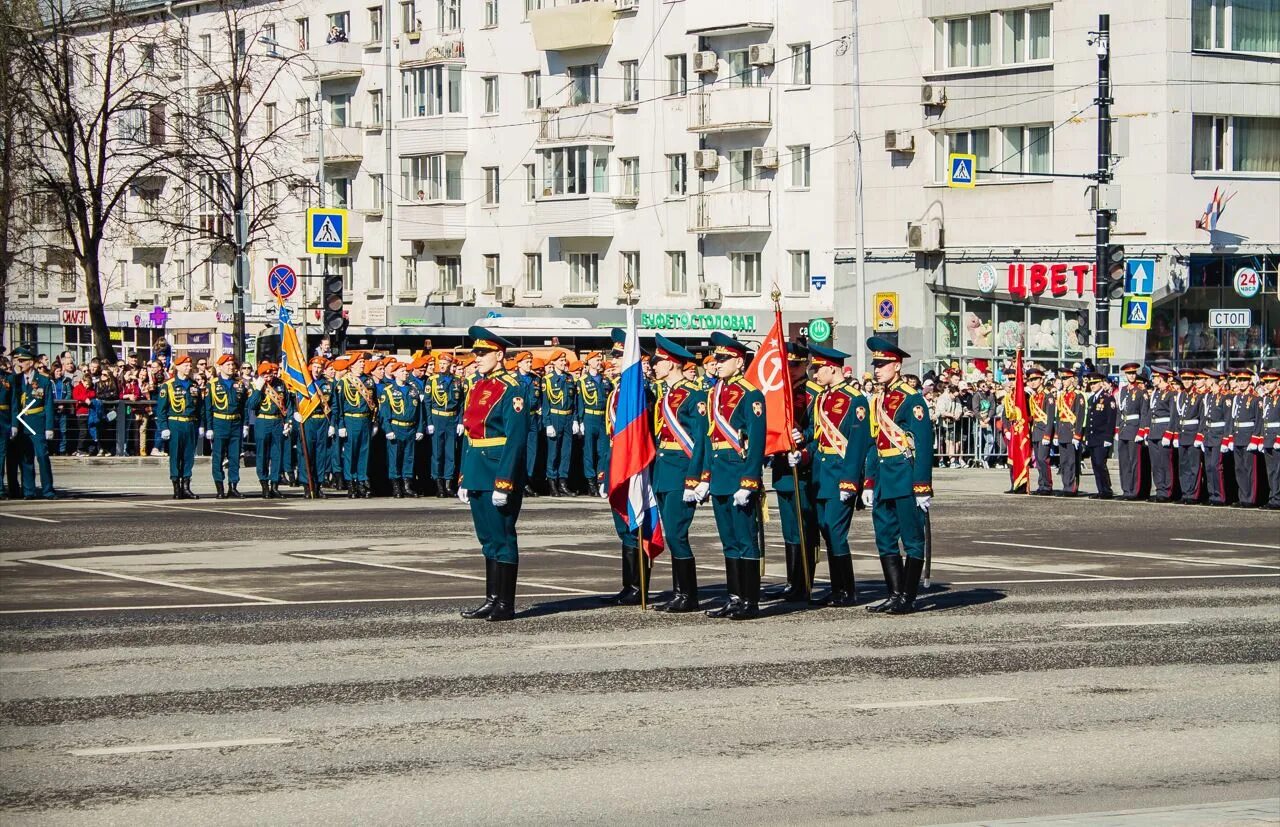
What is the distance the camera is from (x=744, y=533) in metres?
14.8

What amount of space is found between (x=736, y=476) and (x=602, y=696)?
3717 millimetres

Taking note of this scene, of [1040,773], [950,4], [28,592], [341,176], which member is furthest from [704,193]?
[1040,773]

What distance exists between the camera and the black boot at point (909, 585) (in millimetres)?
15148

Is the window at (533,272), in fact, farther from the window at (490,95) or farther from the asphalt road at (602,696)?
the asphalt road at (602,696)

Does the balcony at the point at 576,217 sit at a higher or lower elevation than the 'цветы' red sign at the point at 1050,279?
higher

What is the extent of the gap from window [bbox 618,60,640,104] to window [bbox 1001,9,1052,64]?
16.6 m

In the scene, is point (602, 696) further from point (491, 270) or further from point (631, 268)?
point (491, 270)

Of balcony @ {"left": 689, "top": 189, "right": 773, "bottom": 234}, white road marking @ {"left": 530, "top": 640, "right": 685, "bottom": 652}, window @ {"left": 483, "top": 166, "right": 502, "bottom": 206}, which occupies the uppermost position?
window @ {"left": 483, "top": 166, "right": 502, "bottom": 206}

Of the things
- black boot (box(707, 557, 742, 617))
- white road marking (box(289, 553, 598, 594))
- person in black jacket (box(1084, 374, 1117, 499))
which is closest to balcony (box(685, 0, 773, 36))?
person in black jacket (box(1084, 374, 1117, 499))

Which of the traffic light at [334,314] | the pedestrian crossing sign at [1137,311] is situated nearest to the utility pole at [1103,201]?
the pedestrian crossing sign at [1137,311]

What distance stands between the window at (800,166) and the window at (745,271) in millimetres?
2920

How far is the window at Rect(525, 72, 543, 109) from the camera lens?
2675 inches

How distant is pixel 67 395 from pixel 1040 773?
31242 millimetres

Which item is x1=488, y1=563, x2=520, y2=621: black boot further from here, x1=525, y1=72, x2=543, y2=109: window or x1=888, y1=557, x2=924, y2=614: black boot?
x1=525, y1=72, x2=543, y2=109: window
